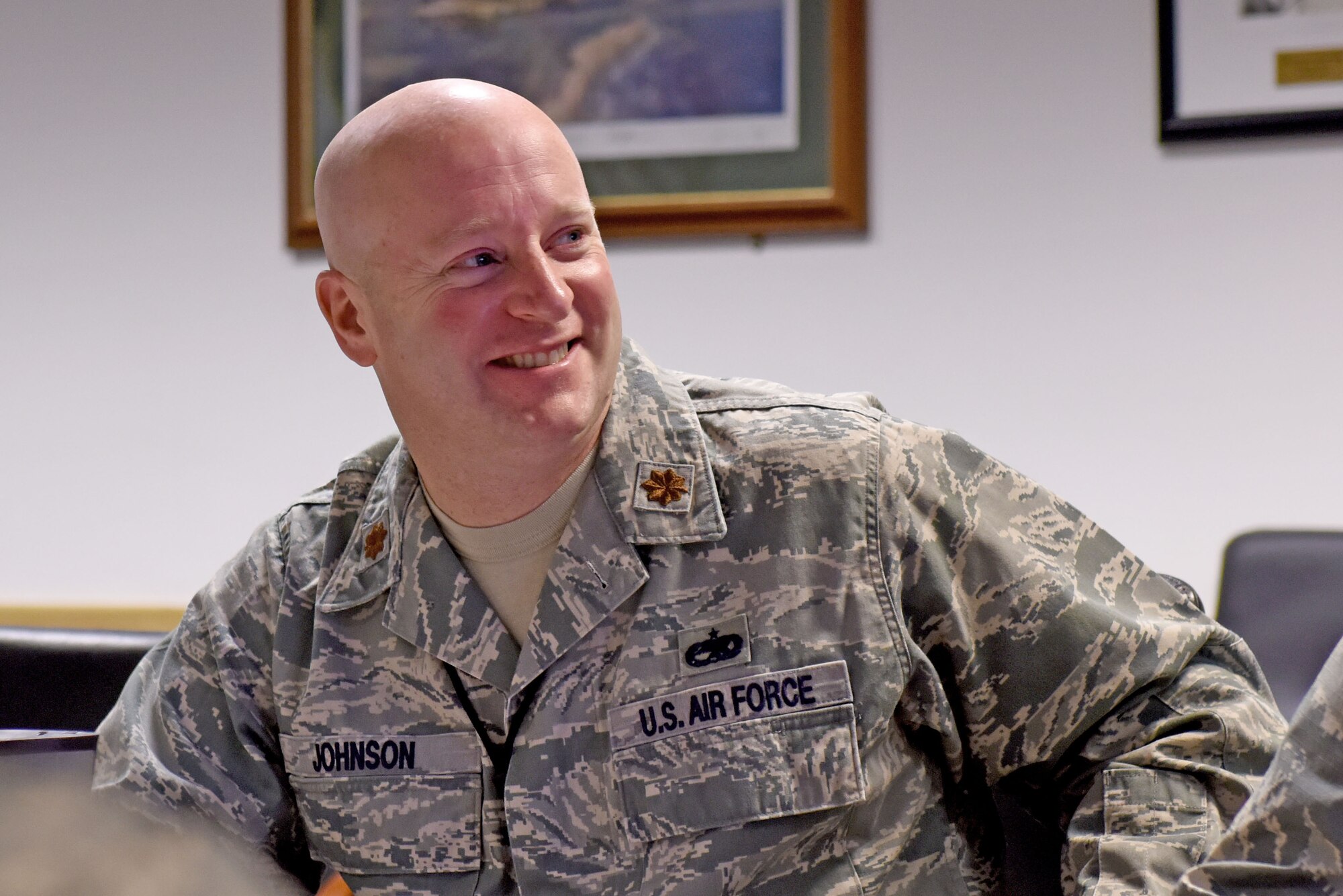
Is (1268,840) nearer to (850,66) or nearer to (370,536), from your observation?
(370,536)

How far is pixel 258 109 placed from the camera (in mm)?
2082

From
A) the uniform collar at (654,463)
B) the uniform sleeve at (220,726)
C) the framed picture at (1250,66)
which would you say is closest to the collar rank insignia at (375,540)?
the uniform sleeve at (220,726)

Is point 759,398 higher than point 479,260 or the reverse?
the reverse

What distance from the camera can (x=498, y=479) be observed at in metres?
1.27

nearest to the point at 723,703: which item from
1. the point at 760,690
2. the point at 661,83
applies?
the point at 760,690

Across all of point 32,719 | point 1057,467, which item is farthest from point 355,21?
point 1057,467

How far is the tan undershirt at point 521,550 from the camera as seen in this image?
1.29 meters

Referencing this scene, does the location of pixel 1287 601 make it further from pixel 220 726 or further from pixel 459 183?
pixel 220 726

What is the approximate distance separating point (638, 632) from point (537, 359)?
0.27 m

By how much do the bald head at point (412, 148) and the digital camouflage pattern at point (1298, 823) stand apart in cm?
85

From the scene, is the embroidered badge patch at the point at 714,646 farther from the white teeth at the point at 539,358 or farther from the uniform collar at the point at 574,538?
the white teeth at the point at 539,358

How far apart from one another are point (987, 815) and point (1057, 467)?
644 millimetres

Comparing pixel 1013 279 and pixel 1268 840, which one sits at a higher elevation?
pixel 1013 279

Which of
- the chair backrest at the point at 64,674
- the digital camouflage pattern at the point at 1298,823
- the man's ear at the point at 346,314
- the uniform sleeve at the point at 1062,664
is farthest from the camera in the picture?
the chair backrest at the point at 64,674
